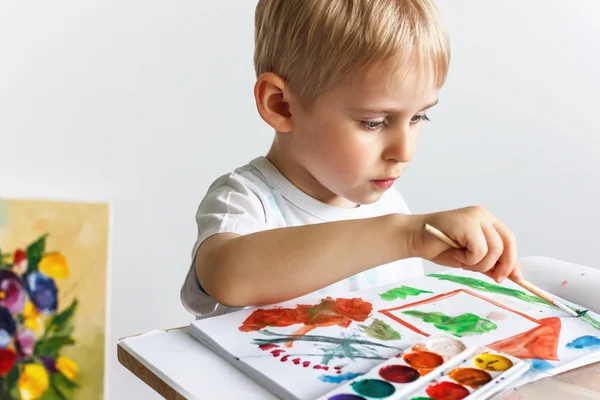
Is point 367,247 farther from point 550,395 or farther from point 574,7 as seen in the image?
point 574,7

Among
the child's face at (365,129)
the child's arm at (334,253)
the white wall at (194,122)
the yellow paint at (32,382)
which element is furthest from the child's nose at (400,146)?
the yellow paint at (32,382)

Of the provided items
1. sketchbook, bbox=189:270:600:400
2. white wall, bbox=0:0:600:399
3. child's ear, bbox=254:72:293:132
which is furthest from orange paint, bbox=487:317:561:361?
white wall, bbox=0:0:600:399

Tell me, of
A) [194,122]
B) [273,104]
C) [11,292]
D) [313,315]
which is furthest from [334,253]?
[11,292]

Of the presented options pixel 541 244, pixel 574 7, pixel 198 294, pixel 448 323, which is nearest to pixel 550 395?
pixel 448 323

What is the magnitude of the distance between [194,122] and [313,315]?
100 cm

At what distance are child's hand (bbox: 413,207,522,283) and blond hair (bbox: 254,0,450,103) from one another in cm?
21

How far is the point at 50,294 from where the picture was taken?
155 centimetres

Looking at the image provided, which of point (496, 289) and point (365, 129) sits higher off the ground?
point (365, 129)

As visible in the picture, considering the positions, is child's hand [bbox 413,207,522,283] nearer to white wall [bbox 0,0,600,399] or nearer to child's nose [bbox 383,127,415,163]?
child's nose [bbox 383,127,415,163]

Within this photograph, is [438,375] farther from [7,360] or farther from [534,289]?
[7,360]

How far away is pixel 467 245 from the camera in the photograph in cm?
65

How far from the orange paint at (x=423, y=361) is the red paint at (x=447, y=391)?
0.6 inches

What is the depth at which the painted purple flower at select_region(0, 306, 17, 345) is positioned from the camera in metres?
1.51

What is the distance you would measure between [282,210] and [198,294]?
0.18 meters
